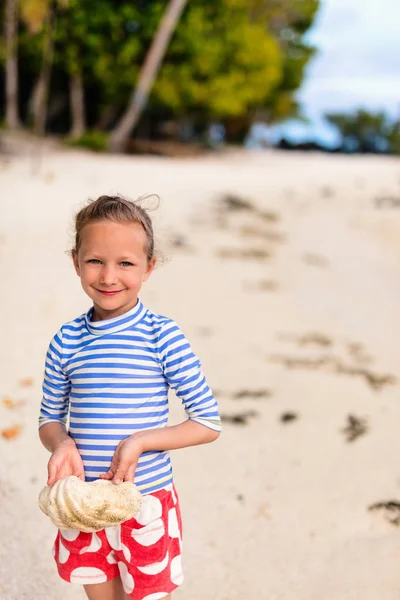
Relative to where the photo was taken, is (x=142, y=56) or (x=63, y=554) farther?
(x=142, y=56)

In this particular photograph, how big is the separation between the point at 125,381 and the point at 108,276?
267mm

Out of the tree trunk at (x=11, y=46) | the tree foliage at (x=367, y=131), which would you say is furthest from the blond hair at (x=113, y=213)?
the tree foliage at (x=367, y=131)

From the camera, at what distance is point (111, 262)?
65.9 inches

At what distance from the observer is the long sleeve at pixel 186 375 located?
1.69 meters

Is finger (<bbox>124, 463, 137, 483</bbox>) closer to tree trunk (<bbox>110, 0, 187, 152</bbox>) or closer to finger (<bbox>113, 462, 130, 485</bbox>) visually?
finger (<bbox>113, 462, 130, 485</bbox>)

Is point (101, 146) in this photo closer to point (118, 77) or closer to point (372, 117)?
point (118, 77)

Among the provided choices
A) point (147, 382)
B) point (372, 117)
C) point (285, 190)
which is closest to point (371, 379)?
point (147, 382)

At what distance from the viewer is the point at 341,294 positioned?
23.8 ft

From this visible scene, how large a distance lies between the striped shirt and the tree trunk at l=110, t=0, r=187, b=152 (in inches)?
584

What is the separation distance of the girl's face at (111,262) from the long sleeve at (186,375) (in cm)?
14

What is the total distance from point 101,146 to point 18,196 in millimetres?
8149

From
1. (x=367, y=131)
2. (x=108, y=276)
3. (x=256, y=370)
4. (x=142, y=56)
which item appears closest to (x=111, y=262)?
(x=108, y=276)

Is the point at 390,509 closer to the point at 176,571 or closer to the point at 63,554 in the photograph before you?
the point at 176,571

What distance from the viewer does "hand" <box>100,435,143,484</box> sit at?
1.62m
